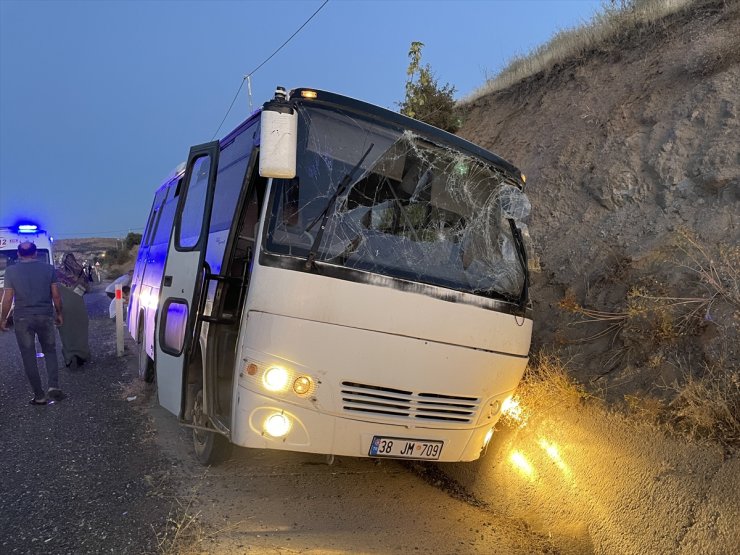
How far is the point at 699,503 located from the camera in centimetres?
355

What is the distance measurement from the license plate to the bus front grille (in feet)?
0.56

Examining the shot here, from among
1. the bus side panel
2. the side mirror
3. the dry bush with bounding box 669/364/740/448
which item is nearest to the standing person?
the bus side panel

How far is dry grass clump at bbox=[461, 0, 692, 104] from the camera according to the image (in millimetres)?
10352

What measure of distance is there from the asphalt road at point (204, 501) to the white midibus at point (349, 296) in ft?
1.58

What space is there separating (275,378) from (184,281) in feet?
5.08

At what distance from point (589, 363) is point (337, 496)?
2.67m

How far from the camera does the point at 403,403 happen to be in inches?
159

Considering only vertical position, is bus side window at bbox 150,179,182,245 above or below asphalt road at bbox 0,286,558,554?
above

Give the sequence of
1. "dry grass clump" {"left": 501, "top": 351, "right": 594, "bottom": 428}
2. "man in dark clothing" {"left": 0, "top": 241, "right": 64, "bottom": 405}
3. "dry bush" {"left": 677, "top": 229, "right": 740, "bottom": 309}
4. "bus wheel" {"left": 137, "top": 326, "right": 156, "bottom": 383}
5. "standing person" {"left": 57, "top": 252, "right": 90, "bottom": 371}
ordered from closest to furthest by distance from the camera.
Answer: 1. "dry bush" {"left": 677, "top": 229, "right": 740, "bottom": 309}
2. "dry grass clump" {"left": 501, "top": 351, "right": 594, "bottom": 428}
3. "man in dark clothing" {"left": 0, "top": 241, "right": 64, "bottom": 405}
4. "bus wheel" {"left": 137, "top": 326, "right": 156, "bottom": 383}
5. "standing person" {"left": 57, "top": 252, "right": 90, "bottom": 371}

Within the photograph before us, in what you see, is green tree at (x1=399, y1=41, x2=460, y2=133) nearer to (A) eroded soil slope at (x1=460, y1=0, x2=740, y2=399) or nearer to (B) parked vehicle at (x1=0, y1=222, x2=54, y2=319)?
(A) eroded soil slope at (x1=460, y1=0, x2=740, y2=399)

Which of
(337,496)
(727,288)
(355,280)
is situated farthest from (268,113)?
(727,288)

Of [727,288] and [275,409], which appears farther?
[727,288]

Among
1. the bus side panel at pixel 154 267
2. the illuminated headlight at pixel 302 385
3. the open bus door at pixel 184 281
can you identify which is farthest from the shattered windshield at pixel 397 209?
the bus side panel at pixel 154 267

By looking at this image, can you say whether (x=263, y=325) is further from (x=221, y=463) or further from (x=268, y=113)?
(x=221, y=463)
